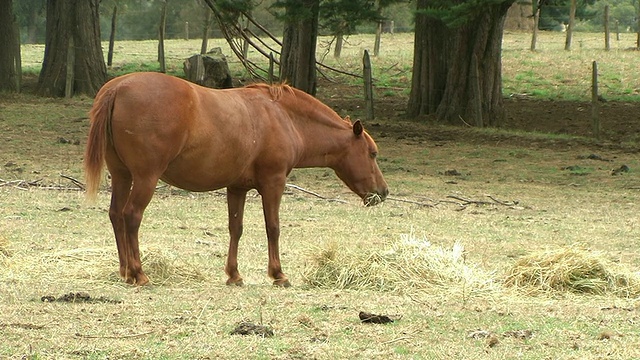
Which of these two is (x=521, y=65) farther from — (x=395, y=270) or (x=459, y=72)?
(x=395, y=270)

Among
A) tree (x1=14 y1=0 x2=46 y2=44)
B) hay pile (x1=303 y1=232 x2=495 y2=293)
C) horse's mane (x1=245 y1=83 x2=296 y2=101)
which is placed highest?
horse's mane (x1=245 y1=83 x2=296 y2=101)

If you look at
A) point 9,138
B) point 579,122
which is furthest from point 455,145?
point 9,138

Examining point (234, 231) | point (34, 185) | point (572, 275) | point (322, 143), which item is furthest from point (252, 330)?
point (34, 185)

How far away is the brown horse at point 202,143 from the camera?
7.92m

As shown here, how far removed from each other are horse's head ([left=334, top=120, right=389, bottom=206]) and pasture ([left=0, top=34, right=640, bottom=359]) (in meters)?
0.65

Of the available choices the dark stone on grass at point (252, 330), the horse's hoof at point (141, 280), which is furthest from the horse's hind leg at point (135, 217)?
the dark stone on grass at point (252, 330)

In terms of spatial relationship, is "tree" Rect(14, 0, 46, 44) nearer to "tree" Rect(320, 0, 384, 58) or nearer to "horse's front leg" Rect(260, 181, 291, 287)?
"tree" Rect(320, 0, 384, 58)

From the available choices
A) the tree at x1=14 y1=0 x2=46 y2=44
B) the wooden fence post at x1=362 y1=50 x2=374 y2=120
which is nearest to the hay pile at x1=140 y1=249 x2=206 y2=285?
the wooden fence post at x1=362 y1=50 x2=374 y2=120

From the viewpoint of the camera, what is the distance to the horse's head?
955 cm

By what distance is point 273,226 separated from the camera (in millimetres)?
8781

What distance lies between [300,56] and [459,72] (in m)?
3.93

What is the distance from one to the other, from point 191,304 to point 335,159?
2.68 metres

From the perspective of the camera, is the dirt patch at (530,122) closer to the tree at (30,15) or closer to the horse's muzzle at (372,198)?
the horse's muzzle at (372,198)

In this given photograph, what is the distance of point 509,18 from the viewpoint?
5184 centimetres
